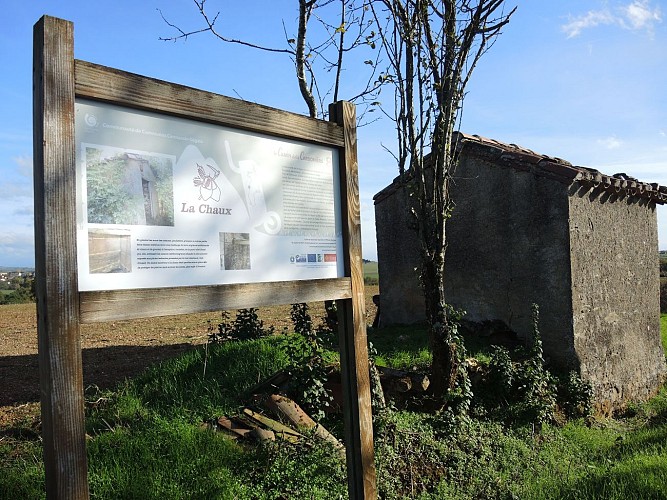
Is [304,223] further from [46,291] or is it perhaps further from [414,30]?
[414,30]

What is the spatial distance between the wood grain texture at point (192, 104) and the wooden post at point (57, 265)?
0.12m

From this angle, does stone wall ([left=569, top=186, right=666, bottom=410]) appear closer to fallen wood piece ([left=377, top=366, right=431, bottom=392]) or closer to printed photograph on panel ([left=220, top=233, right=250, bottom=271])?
fallen wood piece ([left=377, top=366, right=431, bottom=392])

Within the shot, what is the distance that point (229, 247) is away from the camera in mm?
2834

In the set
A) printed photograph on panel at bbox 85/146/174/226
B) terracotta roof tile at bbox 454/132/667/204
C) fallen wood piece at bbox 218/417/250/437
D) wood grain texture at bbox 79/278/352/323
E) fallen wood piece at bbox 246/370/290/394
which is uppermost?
terracotta roof tile at bbox 454/132/667/204

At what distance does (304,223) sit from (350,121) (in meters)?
0.81

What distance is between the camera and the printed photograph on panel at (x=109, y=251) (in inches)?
92.7

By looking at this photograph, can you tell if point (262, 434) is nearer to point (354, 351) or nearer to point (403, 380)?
point (354, 351)

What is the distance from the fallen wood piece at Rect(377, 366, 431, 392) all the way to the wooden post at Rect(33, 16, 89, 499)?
389 cm

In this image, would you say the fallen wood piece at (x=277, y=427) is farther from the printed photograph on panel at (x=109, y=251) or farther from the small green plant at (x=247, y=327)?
the small green plant at (x=247, y=327)

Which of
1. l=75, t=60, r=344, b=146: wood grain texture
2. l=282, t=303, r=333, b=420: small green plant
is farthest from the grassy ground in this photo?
l=75, t=60, r=344, b=146: wood grain texture

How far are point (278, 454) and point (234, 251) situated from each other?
188cm

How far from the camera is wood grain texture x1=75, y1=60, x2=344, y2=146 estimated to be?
7.91 ft

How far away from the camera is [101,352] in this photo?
33.6 feet

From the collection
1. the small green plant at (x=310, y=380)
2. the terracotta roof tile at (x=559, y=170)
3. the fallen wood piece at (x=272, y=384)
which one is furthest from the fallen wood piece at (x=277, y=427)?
the terracotta roof tile at (x=559, y=170)
